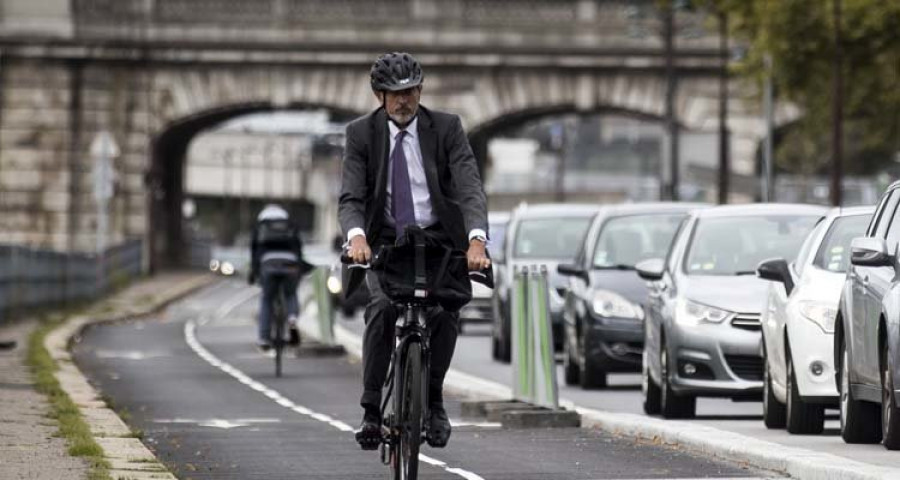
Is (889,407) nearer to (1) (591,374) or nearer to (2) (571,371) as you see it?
(1) (591,374)

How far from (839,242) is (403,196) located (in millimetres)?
6114

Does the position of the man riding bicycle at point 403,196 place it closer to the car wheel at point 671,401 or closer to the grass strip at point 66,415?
the grass strip at point 66,415

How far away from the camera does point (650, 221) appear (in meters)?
24.9

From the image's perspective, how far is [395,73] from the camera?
432 inches

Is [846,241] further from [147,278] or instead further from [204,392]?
[147,278]

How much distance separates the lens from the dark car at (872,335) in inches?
513

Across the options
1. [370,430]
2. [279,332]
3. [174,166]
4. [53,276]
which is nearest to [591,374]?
[279,332]

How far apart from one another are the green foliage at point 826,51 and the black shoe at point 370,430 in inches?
1316

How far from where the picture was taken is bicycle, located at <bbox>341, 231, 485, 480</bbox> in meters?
10.6

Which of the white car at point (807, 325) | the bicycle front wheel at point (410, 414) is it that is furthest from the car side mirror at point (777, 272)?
the bicycle front wheel at point (410, 414)

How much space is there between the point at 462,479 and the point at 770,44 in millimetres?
32645

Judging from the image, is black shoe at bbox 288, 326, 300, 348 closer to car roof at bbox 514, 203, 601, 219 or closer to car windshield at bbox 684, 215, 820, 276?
car roof at bbox 514, 203, 601, 219

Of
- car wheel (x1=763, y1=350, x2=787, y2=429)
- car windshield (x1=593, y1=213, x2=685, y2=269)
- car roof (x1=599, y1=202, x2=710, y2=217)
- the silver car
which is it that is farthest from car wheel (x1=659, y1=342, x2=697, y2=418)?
car roof (x1=599, y1=202, x2=710, y2=217)

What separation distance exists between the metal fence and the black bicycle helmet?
75.1 feet
